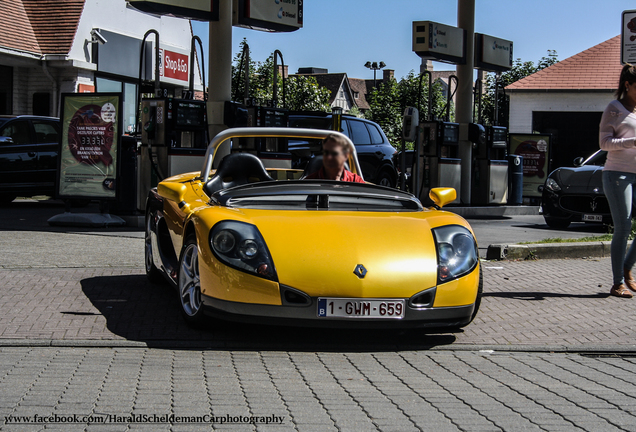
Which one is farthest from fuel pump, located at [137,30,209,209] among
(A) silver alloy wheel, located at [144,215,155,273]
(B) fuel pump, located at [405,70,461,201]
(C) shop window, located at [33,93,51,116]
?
(C) shop window, located at [33,93,51,116]

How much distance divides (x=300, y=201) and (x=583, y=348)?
211 cm

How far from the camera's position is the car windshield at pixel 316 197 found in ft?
18.3

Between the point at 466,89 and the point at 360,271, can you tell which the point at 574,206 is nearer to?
the point at 466,89

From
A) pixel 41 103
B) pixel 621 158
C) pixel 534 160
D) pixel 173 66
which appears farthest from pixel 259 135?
pixel 173 66

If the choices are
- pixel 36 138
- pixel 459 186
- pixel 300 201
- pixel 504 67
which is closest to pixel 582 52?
pixel 504 67

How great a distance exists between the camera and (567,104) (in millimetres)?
31984

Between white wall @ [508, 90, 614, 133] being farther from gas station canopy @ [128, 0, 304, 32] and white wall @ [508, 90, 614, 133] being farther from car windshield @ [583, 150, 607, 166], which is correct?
gas station canopy @ [128, 0, 304, 32]

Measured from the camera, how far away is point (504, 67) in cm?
1986

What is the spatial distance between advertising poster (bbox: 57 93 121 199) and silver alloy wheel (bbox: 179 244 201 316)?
22.8ft

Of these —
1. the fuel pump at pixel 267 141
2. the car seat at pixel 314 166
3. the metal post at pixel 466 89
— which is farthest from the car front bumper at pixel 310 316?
the metal post at pixel 466 89

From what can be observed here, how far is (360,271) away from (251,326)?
1.06 metres

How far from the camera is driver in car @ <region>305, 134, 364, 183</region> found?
21.2 feet

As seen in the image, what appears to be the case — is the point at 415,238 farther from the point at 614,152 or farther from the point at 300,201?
the point at 614,152

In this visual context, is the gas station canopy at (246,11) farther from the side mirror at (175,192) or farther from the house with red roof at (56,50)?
the house with red roof at (56,50)
